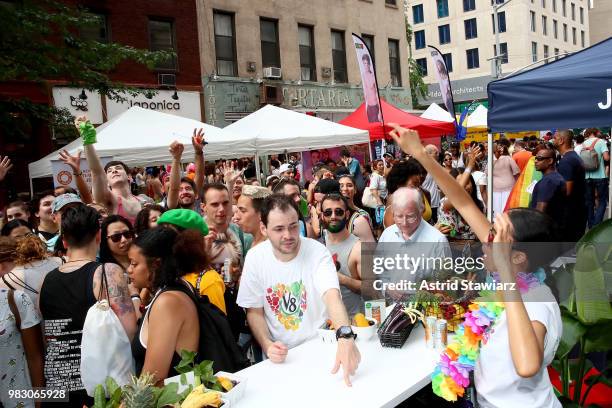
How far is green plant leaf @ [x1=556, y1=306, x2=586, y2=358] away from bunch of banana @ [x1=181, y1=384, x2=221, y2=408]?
7.09ft

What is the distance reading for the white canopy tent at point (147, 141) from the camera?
738 cm

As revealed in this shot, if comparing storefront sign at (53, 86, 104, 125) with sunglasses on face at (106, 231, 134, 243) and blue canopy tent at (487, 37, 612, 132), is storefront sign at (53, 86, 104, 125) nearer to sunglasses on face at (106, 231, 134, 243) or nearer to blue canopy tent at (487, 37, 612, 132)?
sunglasses on face at (106, 231, 134, 243)

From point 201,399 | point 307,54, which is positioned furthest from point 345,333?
point 307,54

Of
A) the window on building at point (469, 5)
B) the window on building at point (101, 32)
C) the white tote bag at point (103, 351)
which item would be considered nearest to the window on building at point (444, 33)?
the window on building at point (469, 5)

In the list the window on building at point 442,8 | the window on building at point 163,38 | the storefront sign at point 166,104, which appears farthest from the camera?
the window on building at point 442,8

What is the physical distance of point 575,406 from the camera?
3.13m

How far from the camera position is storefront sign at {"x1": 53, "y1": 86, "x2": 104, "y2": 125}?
46.1 feet

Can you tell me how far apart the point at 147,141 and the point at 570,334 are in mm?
6211

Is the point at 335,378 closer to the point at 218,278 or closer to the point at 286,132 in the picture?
the point at 218,278

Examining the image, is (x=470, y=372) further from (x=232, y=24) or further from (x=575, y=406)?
(x=232, y=24)

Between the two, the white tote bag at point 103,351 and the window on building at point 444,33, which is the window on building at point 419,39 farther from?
the white tote bag at point 103,351

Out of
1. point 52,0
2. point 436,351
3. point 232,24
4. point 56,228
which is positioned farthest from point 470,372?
point 232,24

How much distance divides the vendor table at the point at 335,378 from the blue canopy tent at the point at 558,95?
237 cm

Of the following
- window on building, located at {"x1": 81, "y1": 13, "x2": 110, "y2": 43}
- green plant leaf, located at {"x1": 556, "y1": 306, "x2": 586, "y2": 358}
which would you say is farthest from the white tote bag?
window on building, located at {"x1": 81, "y1": 13, "x2": 110, "y2": 43}
